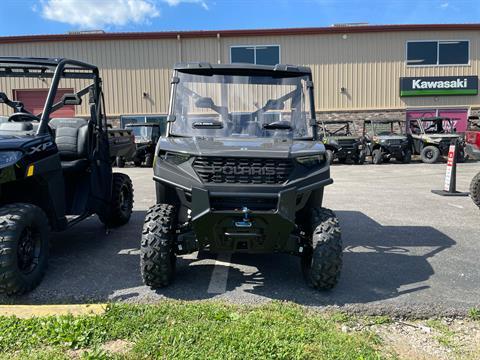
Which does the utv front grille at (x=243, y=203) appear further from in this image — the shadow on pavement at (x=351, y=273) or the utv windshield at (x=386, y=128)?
the utv windshield at (x=386, y=128)

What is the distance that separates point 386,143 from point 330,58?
5.71 m

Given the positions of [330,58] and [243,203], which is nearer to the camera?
[243,203]

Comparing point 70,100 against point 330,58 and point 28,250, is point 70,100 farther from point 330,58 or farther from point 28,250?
point 330,58

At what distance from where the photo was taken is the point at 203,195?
3.54m

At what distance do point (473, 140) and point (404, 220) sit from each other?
243 cm

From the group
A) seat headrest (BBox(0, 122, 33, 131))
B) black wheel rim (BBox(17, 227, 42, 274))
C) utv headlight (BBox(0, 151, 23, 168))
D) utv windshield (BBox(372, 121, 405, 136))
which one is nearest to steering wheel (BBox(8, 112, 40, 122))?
seat headrest (BBox(0, 122, 33, 131))

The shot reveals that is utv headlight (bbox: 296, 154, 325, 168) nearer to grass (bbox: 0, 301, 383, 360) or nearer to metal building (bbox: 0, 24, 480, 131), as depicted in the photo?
grass (bbox: 0, 301, 383, 360)

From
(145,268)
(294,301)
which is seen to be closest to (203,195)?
(145,268)

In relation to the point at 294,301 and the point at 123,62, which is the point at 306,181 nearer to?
the point at 294,301

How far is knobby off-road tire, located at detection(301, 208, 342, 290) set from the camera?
148 inches

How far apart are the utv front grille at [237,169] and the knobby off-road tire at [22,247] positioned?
163cm

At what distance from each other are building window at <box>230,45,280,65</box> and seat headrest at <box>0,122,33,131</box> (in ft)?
56.4

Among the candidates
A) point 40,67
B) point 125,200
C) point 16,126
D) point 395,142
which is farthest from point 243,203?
point 395,142

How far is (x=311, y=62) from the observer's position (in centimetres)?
2070
